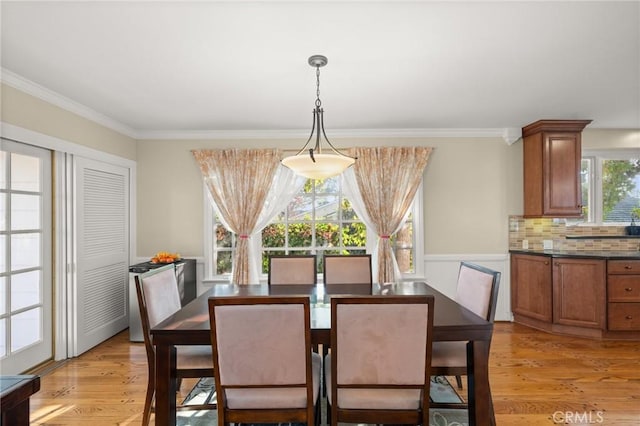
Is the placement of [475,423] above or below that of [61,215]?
below

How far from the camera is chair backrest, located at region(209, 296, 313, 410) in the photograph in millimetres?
1481

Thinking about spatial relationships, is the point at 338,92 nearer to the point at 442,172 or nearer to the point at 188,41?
the point at 188,41

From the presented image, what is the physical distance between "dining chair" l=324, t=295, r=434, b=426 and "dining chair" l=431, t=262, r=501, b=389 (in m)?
0.42

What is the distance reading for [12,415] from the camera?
90 cm

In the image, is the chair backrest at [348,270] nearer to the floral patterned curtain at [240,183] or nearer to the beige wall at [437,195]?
the floral patterned curtain at [240,183]

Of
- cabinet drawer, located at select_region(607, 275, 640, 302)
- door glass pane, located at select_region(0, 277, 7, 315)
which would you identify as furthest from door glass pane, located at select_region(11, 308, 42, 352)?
cabinet drawer, located at select_region(607, 275, 640, 302)

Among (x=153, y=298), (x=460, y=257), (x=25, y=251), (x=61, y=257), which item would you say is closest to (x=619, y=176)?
(x=460, y=257)

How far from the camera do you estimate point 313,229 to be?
13.6 feet

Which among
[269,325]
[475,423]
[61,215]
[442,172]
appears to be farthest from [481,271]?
[61,215]

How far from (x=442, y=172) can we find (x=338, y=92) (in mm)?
1924

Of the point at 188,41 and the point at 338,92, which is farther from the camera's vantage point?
the point at 338,92

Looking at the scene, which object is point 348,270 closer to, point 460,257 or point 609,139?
point 460,257

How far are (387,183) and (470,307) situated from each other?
6.54 ft

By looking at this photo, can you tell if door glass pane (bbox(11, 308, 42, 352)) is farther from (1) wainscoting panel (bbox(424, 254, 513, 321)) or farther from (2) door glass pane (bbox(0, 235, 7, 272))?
(1) wainscoting panel (bbox(424, 254, 513, 321))
